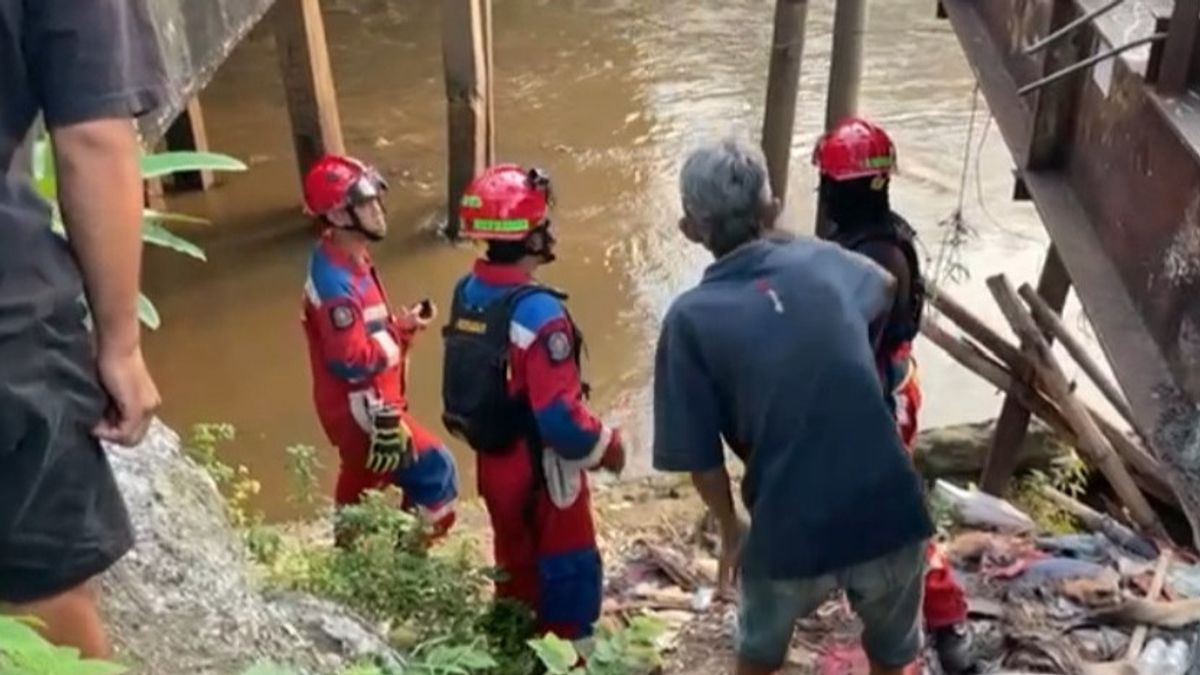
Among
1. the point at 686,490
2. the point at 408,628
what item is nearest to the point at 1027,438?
the point at 686,490

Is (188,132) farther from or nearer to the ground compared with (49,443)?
nearer to the ground

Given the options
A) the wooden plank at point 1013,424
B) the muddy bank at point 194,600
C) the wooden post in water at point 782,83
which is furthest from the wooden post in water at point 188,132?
the muddy bank at point 194,600

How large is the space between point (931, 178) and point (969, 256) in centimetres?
147

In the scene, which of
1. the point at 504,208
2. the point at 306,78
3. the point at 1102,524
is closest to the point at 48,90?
the point at 504,208

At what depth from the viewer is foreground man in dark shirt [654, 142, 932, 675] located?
3.29 m

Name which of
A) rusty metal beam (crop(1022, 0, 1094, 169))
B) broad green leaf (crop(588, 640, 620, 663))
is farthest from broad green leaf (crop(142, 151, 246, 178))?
rusty metal beam (crop(1022, 0, 1094, 169))

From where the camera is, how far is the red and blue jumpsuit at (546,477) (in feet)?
14.0

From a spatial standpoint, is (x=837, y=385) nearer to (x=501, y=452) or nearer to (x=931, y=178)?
(x=501, y=452)

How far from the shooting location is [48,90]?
191cm

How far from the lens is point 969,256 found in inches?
377

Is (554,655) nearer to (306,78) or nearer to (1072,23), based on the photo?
(1072,23)

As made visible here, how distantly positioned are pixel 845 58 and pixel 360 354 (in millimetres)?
3935

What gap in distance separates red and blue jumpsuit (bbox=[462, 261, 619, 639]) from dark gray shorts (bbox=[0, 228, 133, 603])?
2.18m

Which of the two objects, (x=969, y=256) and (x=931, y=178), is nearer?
(x=969, y=256)
